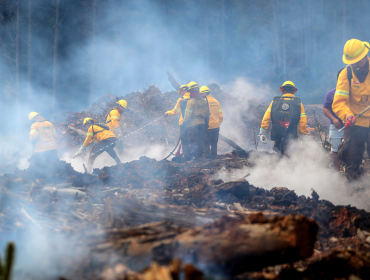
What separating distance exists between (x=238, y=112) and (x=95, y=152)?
8.32 meters

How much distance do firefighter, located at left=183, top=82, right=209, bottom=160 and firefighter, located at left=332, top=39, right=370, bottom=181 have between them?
4.64 meters

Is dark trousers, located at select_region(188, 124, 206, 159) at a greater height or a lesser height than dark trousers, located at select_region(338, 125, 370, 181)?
greater

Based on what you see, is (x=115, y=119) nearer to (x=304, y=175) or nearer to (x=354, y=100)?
(x=304, y=175)

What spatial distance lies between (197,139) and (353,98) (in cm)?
500

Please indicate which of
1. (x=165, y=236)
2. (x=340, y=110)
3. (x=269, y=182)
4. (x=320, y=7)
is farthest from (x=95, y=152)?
(x=320, y=7)

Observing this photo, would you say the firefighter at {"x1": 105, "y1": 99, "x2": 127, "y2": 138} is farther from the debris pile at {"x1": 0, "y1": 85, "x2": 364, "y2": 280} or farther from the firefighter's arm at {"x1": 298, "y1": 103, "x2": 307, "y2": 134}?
the firefighter's arm at {"x1": 298, "y1": 103, "x2": 307, "y2": 134}

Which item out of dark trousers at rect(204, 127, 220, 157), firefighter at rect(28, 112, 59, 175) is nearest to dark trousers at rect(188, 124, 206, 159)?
dark trousers at rect(204, 127, 220, 157)

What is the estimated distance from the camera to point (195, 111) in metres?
8.91

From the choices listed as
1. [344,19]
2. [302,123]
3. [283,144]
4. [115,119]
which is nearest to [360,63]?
[302,123]

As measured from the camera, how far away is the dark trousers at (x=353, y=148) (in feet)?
15.4

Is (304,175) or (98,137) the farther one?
(98,137)

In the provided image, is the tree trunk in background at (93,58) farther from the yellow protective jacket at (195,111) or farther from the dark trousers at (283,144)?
the dark trousers at (283,144)

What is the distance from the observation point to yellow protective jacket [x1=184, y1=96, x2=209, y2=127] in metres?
8.82

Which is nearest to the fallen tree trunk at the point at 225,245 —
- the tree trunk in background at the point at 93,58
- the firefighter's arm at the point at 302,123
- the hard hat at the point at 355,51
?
the hard hat at the point at 355,51
